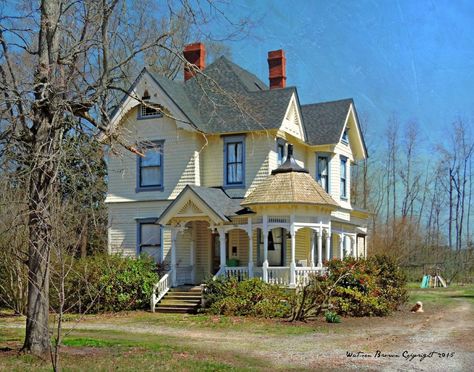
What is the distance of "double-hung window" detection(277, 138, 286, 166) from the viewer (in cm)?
2817

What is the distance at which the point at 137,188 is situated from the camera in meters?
28.9

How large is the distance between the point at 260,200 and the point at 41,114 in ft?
40.5

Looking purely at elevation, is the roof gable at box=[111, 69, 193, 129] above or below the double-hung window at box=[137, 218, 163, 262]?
above

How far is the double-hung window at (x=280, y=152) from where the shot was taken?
2817 cm

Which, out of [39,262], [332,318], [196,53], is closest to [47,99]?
[39,262]

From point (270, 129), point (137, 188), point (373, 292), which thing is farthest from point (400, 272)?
point (137, 188)

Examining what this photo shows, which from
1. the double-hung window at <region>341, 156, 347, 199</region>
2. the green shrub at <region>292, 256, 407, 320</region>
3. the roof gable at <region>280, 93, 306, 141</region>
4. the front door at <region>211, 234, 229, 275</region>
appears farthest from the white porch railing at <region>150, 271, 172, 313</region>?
the double-hung window at <region>341, 156, 347, 199</region>

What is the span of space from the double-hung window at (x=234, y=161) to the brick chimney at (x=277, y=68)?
5.87m

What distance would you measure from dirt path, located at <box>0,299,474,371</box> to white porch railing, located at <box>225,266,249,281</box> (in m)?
5.20

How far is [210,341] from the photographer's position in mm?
16047

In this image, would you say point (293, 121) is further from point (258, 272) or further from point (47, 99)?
point (47, 99)

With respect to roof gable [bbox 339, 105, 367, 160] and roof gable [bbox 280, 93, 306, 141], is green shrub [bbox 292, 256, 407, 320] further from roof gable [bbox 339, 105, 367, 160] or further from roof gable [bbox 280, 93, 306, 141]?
roof gable [bbox 339, 105, 367, 160]

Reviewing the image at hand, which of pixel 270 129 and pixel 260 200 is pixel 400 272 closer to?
pixel 260 200

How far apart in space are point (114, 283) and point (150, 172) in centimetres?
614
